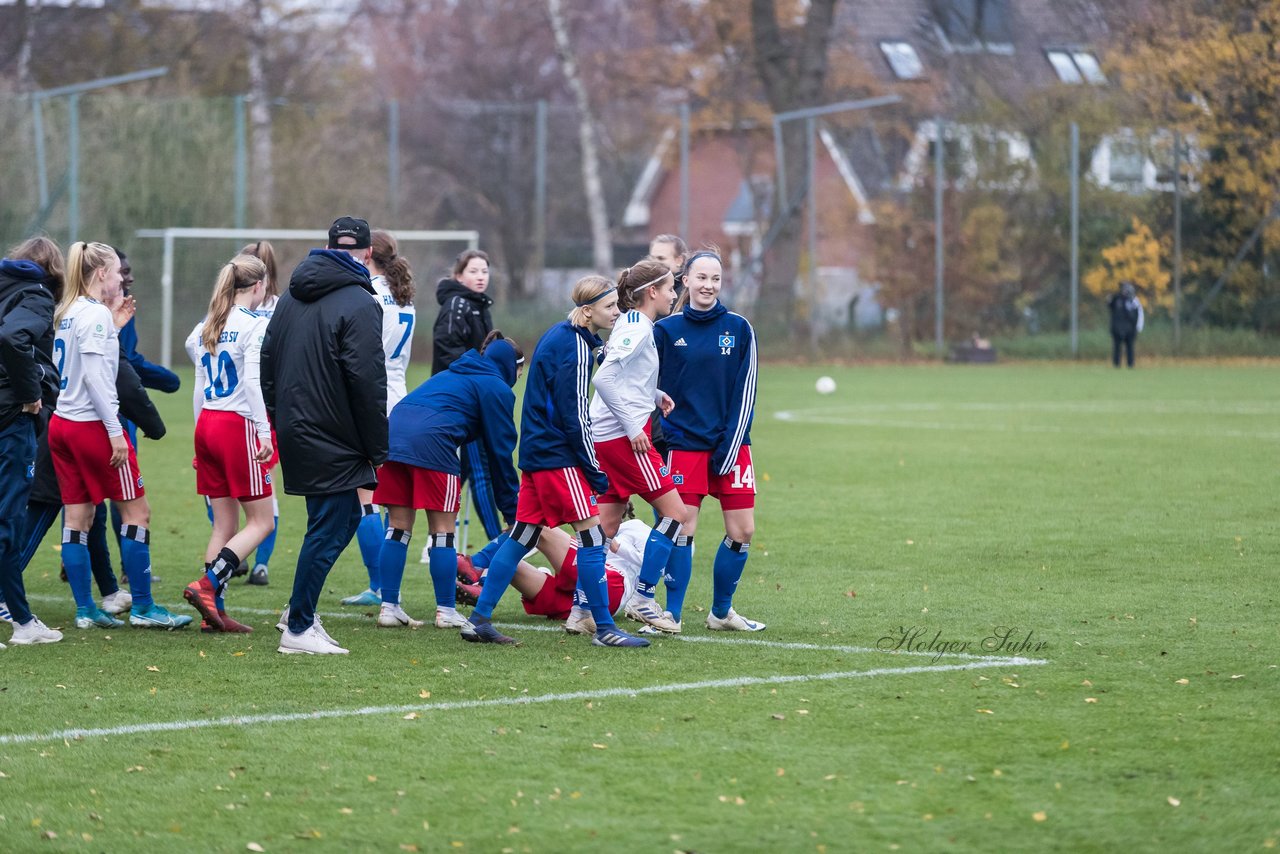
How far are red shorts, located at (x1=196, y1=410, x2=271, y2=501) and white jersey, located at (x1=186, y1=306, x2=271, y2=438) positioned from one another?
43mm

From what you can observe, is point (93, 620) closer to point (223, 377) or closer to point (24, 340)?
point (223, 377)

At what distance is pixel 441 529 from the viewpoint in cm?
820

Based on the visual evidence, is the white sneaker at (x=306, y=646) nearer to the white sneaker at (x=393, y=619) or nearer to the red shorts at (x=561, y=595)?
the white sneaker at (x=393, y=619)

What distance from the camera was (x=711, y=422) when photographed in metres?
8.05

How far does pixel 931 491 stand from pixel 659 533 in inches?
251

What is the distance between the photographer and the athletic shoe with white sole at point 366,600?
9.06 metres

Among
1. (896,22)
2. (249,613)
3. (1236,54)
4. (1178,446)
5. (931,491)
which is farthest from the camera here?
(896,22)

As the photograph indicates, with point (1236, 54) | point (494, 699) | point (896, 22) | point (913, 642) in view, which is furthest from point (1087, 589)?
point (896, 22)

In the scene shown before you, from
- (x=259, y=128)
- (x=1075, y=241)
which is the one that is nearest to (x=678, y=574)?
(x=259, y=128)

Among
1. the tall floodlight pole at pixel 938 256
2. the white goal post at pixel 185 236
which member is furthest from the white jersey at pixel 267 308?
the tall floodlight pole at pixel 938 256

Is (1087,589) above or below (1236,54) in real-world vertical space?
below

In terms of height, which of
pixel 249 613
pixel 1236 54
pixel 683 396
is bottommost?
pixel 249 613

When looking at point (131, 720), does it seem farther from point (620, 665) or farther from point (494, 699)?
point (620, 665)

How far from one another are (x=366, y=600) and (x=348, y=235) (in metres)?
2.43
